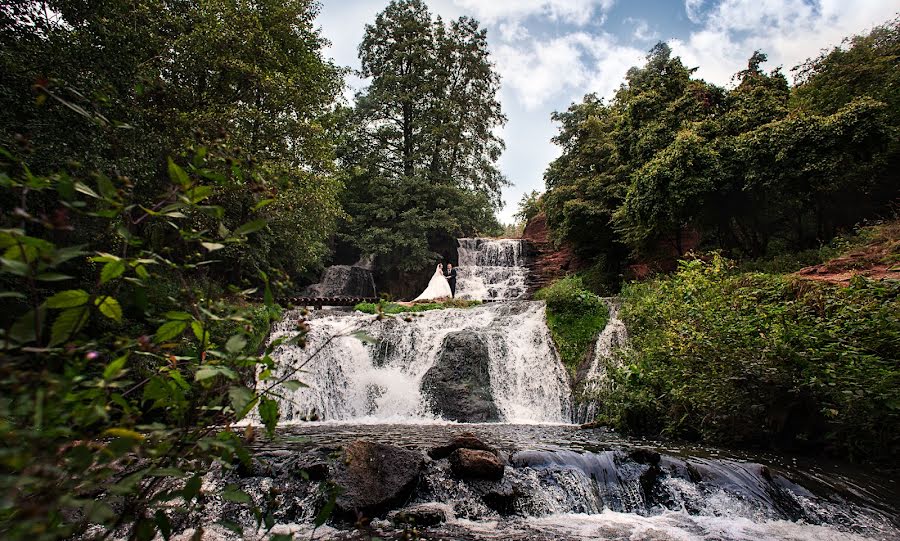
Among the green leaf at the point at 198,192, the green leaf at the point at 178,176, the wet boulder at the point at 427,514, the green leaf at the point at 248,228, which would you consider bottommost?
the wet boulder at the point at 427,514

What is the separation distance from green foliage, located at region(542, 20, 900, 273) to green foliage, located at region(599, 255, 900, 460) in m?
4.81


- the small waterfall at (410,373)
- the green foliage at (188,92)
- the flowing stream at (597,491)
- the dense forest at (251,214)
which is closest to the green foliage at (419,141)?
the dense forest at (251,214)

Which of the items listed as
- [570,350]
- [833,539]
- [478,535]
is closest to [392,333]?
[570,350]

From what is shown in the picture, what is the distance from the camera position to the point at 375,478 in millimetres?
4512

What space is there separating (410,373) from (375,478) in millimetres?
7063

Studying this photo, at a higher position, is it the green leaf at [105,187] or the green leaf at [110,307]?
the green leaf at [105,187]

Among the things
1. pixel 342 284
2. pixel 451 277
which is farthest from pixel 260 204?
pixel 342 284

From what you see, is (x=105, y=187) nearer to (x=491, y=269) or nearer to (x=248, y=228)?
(x=248, y=228)

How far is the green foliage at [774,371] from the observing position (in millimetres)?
5203

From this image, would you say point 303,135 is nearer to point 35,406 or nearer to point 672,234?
point 672,234

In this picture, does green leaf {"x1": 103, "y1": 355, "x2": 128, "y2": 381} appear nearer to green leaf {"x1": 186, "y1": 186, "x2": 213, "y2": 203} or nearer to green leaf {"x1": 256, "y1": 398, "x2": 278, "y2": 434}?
green leaf {"x1": 256, "y1": 398, "x2": 278, "y2": 434}

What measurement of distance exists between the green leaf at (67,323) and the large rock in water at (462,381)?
932 cm

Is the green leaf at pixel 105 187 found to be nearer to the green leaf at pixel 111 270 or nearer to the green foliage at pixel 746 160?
the green leaf at pixel 111 270

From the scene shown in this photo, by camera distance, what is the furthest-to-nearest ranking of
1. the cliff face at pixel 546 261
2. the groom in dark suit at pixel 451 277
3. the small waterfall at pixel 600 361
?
the groom in dark suit at pixel 451 277 → the cliff face at pixel 546 261 → the small waterfall at pixel 600 361
